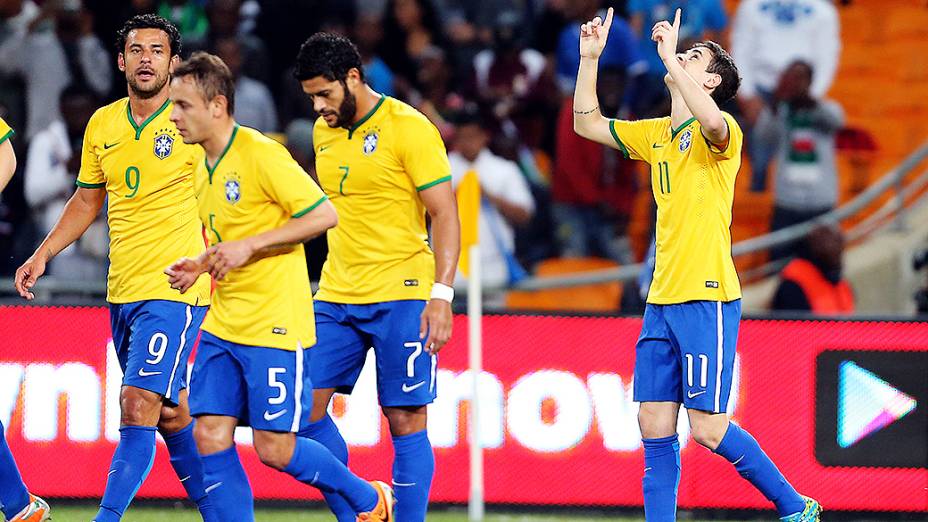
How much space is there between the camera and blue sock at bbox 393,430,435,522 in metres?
6.60

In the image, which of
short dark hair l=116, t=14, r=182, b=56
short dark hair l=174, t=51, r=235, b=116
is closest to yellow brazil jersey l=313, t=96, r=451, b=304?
short dark hair l=116, t=14, r=182, b=56

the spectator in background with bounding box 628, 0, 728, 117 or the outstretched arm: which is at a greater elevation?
the spectator in background with bounding box 628, 0, 728, 117

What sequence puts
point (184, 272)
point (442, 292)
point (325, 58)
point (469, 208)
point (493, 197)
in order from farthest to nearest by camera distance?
point (493, 197) < point (469, 208) < point (442, 292) < point (325, 58) < point (184, 272)

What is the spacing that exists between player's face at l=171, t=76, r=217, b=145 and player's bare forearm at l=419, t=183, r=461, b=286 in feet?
3.74

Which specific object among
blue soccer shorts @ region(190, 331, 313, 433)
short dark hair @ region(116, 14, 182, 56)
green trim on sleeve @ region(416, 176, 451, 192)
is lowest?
blue soccer shorts @ region(190, 331, 313, 433)

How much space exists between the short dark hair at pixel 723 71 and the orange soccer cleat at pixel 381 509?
7.54 feet

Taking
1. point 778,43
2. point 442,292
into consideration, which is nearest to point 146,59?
point 442,292

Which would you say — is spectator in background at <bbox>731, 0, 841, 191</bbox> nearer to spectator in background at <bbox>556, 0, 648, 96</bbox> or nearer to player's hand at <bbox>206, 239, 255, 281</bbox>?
spectator in background at <bbox>556, 0, 648, 96</bbox>

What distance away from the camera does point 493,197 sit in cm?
1096

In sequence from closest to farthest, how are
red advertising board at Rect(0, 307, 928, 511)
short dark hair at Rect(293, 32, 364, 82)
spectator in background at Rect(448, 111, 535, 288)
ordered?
short dark hair at Rect(293, 32, 364, 82) → red advertising board at Rect(0, 307, 928, 511) → spectator in background at Rect(448, 111, 535, 288)

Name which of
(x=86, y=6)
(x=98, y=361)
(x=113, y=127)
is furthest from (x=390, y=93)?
(x=113, y=127)

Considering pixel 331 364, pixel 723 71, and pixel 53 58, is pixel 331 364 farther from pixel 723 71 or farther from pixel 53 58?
pixel 53 58

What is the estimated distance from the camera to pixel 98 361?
8781mm

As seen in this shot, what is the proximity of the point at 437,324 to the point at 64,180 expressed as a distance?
216 inches
